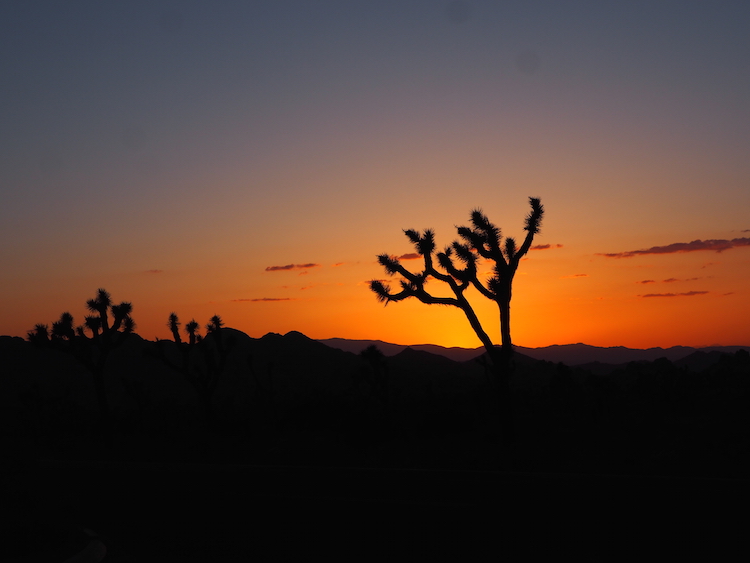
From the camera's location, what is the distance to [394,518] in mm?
8844

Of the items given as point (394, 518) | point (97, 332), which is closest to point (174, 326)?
point (97, 332)

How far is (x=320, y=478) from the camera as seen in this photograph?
44.7 ft

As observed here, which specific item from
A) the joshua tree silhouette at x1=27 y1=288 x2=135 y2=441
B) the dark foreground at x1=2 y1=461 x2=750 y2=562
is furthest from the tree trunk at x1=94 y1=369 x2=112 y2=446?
the dark foreground at x1=2 y1=461 x2=750 y2=562

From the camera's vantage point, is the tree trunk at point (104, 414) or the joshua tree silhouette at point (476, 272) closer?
the joshua tree silhouette at point (476, 272)

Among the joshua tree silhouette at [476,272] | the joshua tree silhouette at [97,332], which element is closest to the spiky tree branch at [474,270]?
the joshua tree silhouette at [476,272]

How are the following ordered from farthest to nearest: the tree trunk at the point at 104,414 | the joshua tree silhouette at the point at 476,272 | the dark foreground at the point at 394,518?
the tree trunk at the point at 104,414
the joshua tree silhouette at the point at 476,272
the dark foreground at the point at 394,518

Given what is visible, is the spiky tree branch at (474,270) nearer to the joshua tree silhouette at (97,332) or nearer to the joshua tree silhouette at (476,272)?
the joshua tree silhouette at (476,272)

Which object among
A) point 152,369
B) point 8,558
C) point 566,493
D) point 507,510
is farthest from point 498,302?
point 152,369

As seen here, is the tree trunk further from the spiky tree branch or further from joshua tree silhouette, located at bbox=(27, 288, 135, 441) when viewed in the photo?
the spiky tree branch

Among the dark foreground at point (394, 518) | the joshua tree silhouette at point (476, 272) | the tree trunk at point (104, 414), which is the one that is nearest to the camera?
the dark foreground at point (394, 518)

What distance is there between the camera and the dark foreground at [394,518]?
705 cm

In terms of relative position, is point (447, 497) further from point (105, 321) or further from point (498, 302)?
point (105, 321)

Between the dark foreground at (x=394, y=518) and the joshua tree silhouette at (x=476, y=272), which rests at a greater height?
the joshua tree silhouette at (x=476, y=272)

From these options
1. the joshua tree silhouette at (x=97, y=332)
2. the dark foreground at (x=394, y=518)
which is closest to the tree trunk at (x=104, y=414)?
the joshua tree silhouette at (x=97, y=332)
